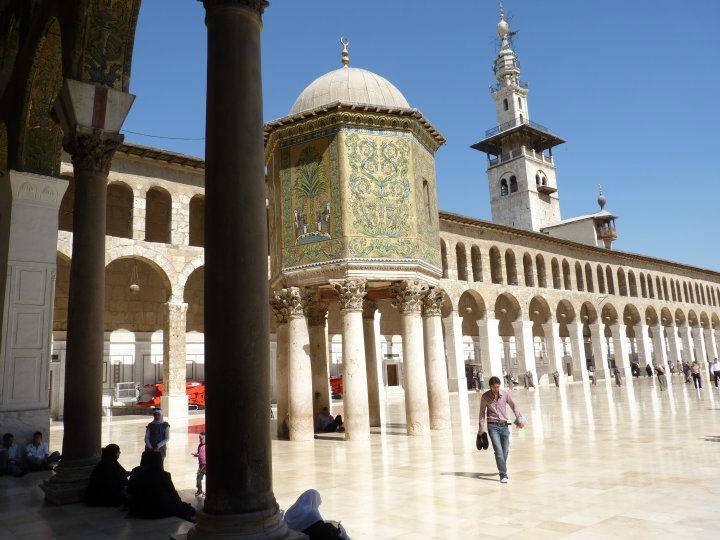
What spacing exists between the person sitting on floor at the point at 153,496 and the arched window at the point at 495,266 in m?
22.3

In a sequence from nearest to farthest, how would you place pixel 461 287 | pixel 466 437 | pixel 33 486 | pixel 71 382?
1. pixel 71 382
2. pixel 33 486
3. pixel 466 437
4. pixel 461 287

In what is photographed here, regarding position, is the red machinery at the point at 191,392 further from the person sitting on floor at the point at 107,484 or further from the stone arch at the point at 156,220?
the person sitting on floor at the point at 107,484

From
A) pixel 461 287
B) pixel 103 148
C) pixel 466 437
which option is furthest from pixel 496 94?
pixel 103 148

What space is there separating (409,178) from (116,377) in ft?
48.0

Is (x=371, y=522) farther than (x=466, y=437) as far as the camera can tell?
No

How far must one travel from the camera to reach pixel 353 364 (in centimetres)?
960

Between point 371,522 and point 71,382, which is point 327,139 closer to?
point 71,382

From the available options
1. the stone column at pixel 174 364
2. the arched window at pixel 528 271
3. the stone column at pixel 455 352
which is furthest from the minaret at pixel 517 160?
the stone column at pixel 174 364

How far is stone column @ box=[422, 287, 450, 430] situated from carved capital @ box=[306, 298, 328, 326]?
Result: 77.3 inches

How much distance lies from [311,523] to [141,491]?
5.43 ft

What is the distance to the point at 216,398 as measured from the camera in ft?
9.41

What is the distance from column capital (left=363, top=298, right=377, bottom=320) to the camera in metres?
11.8

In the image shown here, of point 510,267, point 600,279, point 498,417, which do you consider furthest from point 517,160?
point 498,417

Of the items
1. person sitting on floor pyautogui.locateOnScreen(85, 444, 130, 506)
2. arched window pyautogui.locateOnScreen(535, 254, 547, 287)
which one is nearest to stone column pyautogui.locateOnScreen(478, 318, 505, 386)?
arched window pyautogui.locateOnScreen(535, 254, 547, 287)
